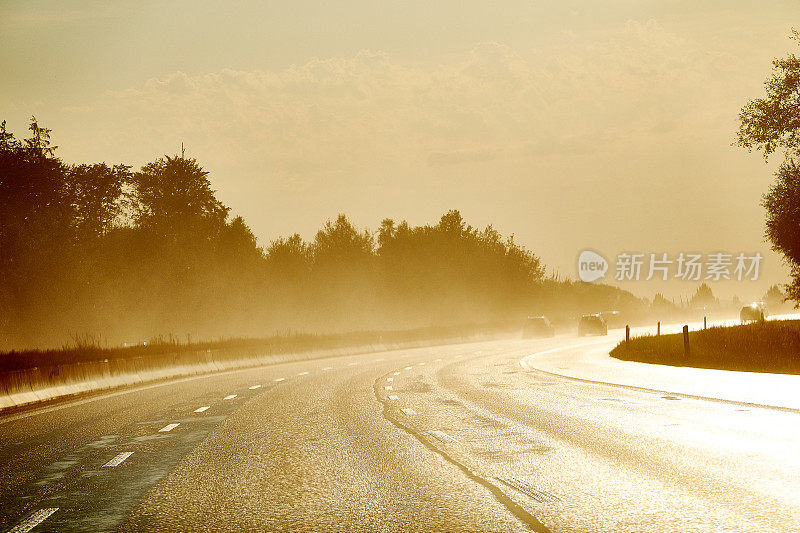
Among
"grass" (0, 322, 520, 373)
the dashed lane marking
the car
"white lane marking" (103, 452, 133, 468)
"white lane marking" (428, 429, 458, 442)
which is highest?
the car


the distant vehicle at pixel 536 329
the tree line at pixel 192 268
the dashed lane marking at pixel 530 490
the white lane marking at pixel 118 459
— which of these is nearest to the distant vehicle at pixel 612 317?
the tree line at pixel 192 268

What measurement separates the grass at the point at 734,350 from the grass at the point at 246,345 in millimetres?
14902

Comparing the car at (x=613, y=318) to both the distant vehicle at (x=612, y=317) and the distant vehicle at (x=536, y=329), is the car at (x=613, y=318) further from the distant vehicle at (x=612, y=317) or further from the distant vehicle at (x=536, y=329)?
the distant vehicle at (x=536, y=329)

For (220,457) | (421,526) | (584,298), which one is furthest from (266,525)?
(584,298)

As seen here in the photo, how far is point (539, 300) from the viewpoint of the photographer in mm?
111938

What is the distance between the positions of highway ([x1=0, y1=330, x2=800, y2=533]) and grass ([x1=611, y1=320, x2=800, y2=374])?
9.09m

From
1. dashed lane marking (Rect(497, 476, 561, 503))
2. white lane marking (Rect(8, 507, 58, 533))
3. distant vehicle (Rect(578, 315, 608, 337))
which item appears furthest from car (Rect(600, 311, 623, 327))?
white lane marking (Rect(8, 507, 58, 533))

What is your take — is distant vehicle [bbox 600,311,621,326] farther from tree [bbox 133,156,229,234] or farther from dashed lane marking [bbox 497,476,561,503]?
dashed lane marking [bbox 497,476,561,503]

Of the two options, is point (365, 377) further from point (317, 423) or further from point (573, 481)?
point (573, 481)

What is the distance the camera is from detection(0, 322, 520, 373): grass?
23812 mm

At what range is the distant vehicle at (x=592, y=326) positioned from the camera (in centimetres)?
6569

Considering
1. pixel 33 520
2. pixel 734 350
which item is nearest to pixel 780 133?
pixel 734 350

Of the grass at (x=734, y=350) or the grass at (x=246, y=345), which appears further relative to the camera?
the grass at (x=734, y=350)

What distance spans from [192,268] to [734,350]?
58475 millimetres
